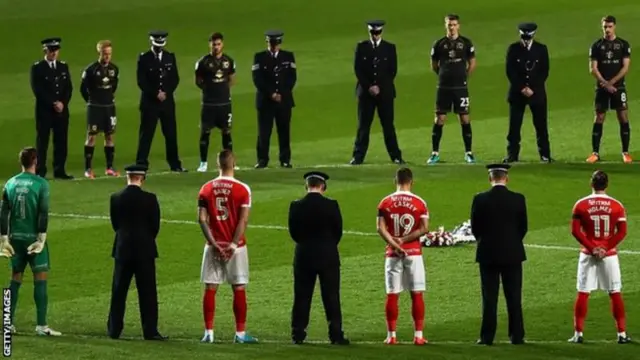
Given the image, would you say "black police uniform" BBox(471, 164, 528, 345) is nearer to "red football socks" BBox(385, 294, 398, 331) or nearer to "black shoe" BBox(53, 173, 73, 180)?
"red football socks" BBox(385, 294, 398, 331)

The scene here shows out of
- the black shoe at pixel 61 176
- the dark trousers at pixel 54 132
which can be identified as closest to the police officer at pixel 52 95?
the dark trousers at pixel 54 132

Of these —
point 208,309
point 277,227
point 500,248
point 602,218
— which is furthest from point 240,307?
point 277,227

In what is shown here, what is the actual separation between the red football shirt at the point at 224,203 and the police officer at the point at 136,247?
596 mm

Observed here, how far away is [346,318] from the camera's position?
65.9 feet

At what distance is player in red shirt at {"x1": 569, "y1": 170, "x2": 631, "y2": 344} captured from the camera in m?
18.3

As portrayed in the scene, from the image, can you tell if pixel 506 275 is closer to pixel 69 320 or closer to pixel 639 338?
pixel 639 338

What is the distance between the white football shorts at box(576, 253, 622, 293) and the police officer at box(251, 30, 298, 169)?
35.9 feet

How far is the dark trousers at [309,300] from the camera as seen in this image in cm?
1838

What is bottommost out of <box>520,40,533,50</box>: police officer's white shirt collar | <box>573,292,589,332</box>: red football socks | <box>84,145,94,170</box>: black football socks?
<box>573,292,589,332</box>: red football socks

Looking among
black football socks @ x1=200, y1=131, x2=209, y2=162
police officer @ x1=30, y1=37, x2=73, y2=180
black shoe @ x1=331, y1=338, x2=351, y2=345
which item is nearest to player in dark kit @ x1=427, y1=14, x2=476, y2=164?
black football socks @ x1=200, y1=131, x2=209, y2=162

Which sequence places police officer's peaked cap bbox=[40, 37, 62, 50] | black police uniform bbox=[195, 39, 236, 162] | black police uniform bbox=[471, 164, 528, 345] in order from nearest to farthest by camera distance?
1. black police uniform bbox=[471, 164, 528, 345]
2. police officer's peaked cap bbox=[40, 37, 62, 50]
3. black police uniform bbox=[195, 39, 236, 162]

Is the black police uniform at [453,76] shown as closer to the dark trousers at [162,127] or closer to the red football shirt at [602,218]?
the dark trousers at [162,127]

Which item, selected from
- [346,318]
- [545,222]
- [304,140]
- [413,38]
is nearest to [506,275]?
[346,318]

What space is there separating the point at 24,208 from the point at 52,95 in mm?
9890
